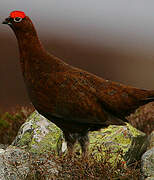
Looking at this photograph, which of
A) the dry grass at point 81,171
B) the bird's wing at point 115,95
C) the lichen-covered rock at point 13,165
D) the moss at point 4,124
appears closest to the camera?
the dry grass at point 81,171

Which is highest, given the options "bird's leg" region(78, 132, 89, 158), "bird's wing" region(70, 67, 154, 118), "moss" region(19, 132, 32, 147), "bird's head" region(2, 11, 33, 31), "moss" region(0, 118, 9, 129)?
"bird's head" region(2, 11, 33, 31)

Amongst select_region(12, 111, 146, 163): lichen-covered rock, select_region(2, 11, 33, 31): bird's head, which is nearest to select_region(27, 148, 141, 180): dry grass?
select_region(12, 111, 146, 163): lichen-covered rock

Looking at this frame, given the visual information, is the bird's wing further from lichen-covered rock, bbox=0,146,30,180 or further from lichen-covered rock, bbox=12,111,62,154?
lichen-covered rock, bbox=12,111,62,154

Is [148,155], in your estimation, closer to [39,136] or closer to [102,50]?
[39,136]

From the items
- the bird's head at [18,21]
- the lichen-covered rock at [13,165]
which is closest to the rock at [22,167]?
the lichen-covered rock at [13,165]

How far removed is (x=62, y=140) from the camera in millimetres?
4074

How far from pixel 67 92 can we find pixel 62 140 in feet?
3.99

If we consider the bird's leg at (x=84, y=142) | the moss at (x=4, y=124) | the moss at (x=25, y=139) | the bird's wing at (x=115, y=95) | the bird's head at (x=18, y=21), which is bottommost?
the moss at (x=4, y=124)

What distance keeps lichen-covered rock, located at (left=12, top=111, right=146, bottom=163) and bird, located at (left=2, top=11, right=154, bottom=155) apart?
0.72 meters

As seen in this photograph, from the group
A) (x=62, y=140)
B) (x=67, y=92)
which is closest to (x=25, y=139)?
(x=62, y=140)

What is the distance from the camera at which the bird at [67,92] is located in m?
3.03

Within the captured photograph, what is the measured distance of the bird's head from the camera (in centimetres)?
304

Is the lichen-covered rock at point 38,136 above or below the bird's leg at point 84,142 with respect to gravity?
below

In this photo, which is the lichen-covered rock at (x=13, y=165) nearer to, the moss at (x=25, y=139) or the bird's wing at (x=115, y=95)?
the moss at (x=25, y=139)
